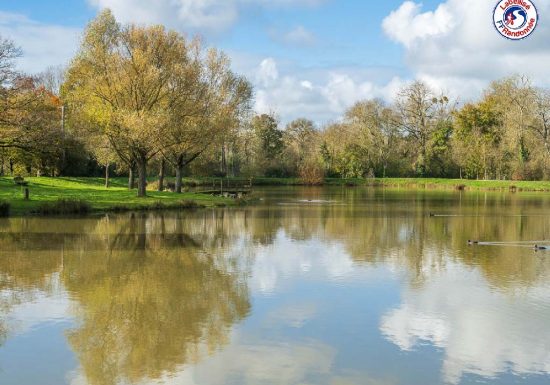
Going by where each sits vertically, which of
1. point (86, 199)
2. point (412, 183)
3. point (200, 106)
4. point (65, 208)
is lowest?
point (65, 208)

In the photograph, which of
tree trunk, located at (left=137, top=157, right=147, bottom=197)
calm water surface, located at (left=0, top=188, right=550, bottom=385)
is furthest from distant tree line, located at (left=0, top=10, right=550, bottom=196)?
calm water surface, located at (left=0, top=188, right=550, bottom=385)

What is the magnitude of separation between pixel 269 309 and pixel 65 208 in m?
23.9

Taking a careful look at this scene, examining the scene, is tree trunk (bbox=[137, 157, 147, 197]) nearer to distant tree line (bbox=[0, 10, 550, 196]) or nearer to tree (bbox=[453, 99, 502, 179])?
distant tree line (bbox=[0, 10, 550, 196])

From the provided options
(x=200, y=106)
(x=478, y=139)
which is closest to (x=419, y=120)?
(x=478, y=139)

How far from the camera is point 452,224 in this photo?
3186cm

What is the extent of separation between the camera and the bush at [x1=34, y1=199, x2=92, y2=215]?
3338cm

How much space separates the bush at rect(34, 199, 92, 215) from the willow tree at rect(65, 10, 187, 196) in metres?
6.00

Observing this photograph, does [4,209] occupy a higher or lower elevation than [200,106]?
lower

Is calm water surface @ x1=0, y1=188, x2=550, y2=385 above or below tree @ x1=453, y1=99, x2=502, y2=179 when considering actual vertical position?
below

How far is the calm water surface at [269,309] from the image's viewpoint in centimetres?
957

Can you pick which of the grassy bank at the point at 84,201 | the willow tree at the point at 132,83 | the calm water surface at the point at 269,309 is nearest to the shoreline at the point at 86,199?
the grassy bank at the point at 84,201

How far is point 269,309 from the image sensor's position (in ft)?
43.5

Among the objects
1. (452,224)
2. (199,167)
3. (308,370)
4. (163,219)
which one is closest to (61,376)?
(308,370)

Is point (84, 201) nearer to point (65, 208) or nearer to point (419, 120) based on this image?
point (65, 208)
